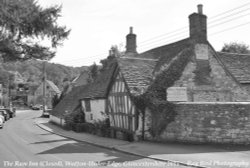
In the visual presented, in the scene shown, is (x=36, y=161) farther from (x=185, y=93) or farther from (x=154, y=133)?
(x=185, y=93)

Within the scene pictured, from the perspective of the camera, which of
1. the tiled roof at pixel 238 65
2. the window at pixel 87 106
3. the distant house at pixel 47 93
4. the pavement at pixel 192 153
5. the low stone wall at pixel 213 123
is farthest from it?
the distant house at pixel 47 93

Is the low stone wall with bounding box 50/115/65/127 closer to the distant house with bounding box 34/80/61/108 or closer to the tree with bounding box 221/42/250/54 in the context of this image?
the tree with bounding box 221/42/250/54

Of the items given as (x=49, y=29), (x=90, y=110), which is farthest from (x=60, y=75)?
(x=49, y=29)

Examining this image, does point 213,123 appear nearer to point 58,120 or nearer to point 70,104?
point 70,104

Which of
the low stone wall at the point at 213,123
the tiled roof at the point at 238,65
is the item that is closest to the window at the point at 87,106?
the low stone wall at the point at 213,123

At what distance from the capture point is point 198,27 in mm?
18812

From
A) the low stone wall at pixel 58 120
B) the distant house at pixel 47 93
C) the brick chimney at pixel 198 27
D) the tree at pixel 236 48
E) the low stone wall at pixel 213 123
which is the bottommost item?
the low stone wall at pixel 58 120

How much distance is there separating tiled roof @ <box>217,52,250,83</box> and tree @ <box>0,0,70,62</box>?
511 inches

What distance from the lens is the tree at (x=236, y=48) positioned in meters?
48.0

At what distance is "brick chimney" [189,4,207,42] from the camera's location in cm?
1878

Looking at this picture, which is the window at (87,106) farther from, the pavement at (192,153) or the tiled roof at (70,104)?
the pavement at (192,153)

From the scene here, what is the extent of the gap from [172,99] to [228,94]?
490 centimetres

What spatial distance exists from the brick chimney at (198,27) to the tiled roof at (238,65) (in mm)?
3557

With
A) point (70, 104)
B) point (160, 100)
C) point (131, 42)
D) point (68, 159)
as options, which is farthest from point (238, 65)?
point (68, 159)
